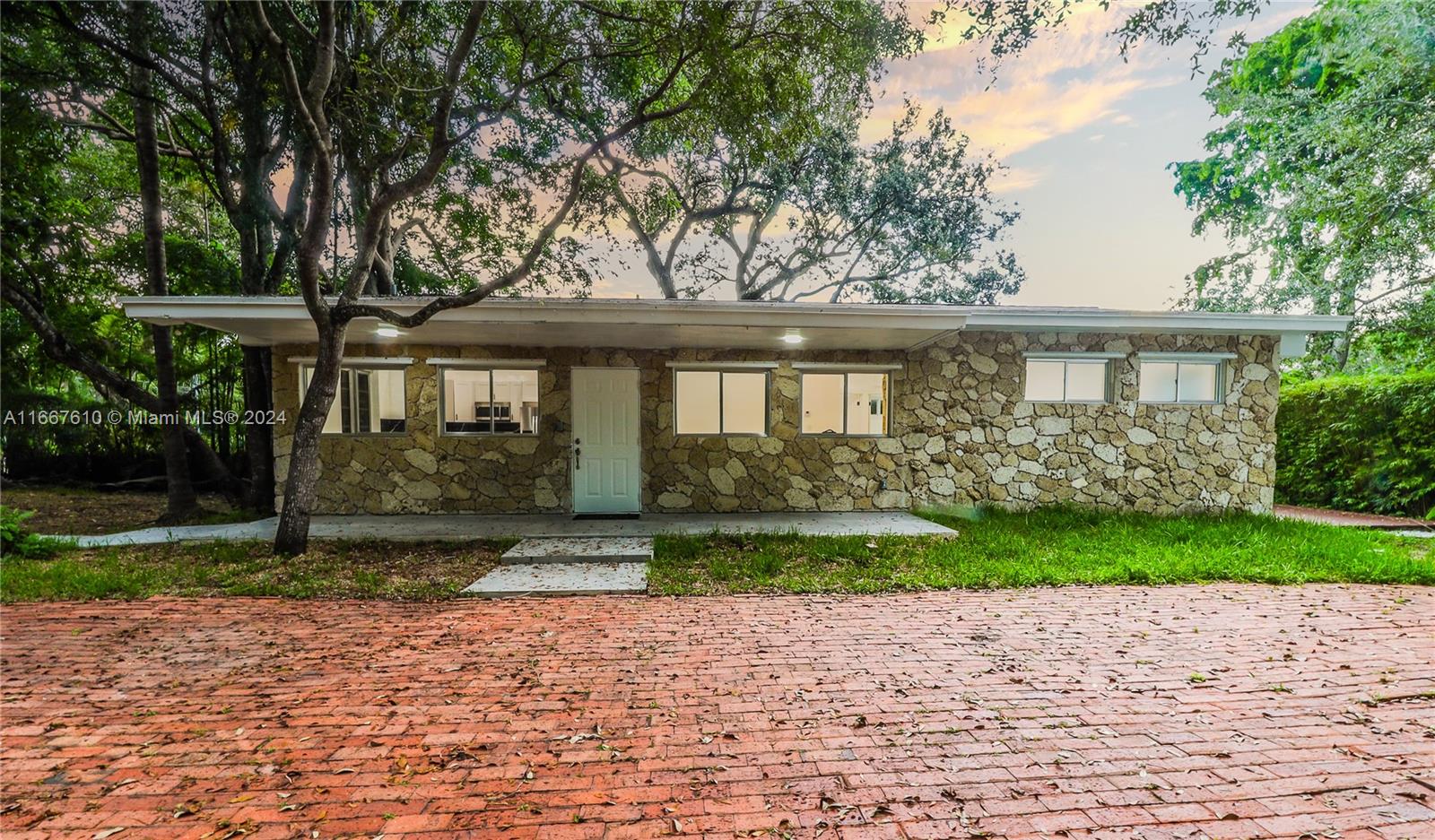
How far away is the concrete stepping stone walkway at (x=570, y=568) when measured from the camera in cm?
455

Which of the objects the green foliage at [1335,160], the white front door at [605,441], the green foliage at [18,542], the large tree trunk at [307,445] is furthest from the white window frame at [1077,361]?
the green foliage at [18,542]

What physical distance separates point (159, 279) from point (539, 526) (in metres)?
6.27

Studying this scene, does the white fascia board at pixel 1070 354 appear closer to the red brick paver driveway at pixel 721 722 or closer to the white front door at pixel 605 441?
the red brick paver driveway at pixel 721 722

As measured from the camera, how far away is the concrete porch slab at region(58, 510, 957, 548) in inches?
245

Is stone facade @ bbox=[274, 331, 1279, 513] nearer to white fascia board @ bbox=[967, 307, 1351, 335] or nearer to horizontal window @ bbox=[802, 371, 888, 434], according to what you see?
horizontal window @ bbox=[802, 371, 888, 434]

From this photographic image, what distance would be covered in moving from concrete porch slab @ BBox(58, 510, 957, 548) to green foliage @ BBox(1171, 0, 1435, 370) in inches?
258

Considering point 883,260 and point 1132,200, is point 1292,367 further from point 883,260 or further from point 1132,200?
point 883,260

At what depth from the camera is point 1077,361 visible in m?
7.69

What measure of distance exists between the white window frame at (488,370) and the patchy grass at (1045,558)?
2.86m

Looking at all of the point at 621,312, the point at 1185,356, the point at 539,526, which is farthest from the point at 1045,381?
the point at 539,526

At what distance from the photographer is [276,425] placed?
727 centimetres

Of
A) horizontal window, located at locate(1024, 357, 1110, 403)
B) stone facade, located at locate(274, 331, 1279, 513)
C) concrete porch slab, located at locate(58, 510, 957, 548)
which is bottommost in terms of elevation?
A: concrete porch slab, located at locate(58, 510, 957, 548)

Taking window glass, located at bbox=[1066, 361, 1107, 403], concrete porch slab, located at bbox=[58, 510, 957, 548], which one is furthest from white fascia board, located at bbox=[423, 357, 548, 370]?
window glass, located at bbox=[1066, 361, 1107, 403]

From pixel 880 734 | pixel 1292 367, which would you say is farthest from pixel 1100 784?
pixel 1292 367
